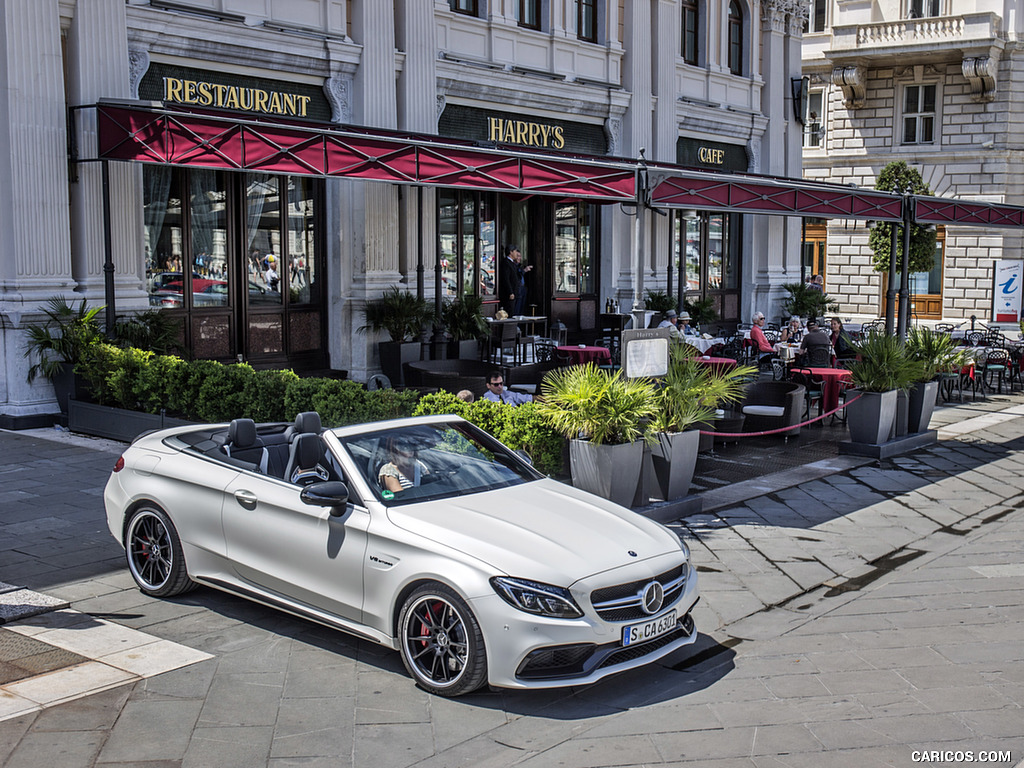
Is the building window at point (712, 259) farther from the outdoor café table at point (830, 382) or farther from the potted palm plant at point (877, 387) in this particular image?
the potted palm plant at point (877, 387)

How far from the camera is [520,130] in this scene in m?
21.3

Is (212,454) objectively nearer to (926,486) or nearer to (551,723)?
(551,723)

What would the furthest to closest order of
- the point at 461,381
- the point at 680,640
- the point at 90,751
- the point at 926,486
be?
1. the point at 461,381
2. the point at 926,486
3. the point at 680,640
4. the point at 90,751

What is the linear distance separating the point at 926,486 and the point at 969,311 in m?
27.7

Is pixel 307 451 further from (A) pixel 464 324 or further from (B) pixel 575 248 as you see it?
(B) pixel 575 248

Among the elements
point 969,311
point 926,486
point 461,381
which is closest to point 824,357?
point 926,486

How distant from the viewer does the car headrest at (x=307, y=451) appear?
687cm

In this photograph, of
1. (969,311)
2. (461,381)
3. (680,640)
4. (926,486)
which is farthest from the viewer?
(969,311)

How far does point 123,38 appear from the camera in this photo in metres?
14.5

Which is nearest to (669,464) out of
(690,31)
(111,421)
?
(111,421)

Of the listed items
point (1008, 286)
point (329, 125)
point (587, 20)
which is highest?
point (587, 20)

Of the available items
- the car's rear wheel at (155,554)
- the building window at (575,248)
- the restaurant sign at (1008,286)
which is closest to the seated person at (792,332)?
the building window at (575,248)

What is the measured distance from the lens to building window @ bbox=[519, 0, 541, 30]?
21.1 metres

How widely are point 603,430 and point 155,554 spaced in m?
4.09
